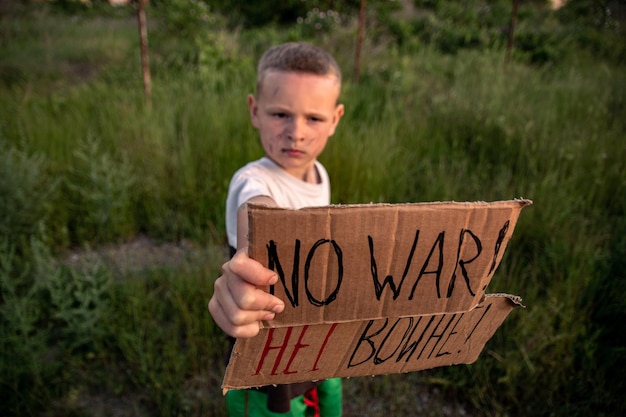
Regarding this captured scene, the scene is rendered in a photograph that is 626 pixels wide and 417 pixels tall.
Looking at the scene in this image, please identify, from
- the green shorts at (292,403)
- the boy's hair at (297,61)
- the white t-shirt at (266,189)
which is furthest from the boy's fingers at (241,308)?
the boy's hair at (297,61)

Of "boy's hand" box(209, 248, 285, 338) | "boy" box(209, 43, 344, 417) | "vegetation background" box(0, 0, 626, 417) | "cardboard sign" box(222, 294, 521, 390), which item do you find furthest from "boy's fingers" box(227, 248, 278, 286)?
"vegetation background" box(0, 0, 626, 417)

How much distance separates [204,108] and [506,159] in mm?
2576

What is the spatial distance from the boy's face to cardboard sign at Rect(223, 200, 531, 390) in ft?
1.97

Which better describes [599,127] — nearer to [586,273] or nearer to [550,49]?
[586,273]

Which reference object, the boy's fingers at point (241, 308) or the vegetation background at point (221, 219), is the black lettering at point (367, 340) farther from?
the vegetation background at point (221, 219)

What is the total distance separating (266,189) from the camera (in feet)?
3.80

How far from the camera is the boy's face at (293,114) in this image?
48.4 inches

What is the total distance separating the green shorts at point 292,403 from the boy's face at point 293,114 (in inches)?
27.5

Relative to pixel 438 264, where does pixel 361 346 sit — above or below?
below

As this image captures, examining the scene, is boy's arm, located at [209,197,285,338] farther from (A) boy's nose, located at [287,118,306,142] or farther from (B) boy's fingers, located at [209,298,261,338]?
(A) boy's nose, located at [287,118,306,142]

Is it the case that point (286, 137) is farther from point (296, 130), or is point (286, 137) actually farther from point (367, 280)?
point (367, 280)

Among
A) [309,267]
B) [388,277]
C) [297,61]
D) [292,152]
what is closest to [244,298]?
[309,267]

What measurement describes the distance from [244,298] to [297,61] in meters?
0.81

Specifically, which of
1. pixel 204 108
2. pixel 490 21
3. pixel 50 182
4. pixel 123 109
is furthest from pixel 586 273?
pixel 490 21
